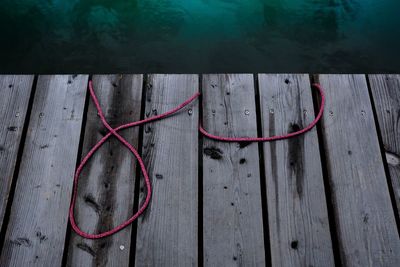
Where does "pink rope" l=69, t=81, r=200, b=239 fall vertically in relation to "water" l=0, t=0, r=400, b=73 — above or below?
above

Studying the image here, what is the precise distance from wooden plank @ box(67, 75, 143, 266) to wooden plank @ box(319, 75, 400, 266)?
0.85 metres

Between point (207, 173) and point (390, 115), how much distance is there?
0.89 m

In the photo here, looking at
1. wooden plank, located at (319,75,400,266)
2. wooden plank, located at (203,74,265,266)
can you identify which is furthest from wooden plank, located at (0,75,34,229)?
wooden plank, located at (319,75,400,266)

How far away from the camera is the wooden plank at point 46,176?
1.34 meters

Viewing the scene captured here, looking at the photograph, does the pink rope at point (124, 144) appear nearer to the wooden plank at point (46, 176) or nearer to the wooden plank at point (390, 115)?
the wooden plank at point (46, 176)

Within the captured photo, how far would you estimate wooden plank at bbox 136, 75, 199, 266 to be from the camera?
134cm

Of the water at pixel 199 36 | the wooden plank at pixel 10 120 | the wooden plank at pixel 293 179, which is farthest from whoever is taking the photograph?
the water at pixel 199 36

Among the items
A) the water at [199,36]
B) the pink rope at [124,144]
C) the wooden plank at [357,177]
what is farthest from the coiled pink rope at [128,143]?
the water at [199,36]

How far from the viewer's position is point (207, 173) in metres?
1.46

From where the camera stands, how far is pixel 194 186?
144 centimetres

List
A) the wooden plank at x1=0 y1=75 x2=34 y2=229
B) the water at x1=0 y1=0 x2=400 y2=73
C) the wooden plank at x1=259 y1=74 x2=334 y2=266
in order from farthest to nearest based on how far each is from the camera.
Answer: the water at x1=0 y1=0 x2=400 y2=73 < the wooden plank at x1=0 y1=75 x2=34 y2=229 < the wooden plank at x1=259 y1=74 x2=334 y2=266

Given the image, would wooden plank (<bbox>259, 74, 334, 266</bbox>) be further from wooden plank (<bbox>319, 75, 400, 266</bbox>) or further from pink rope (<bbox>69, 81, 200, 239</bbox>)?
pink rope (<bbox>69, 81, 200, 239</bbox>)

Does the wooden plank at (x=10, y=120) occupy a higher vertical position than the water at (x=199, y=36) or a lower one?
higher

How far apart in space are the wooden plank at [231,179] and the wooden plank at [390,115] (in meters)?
0.57
